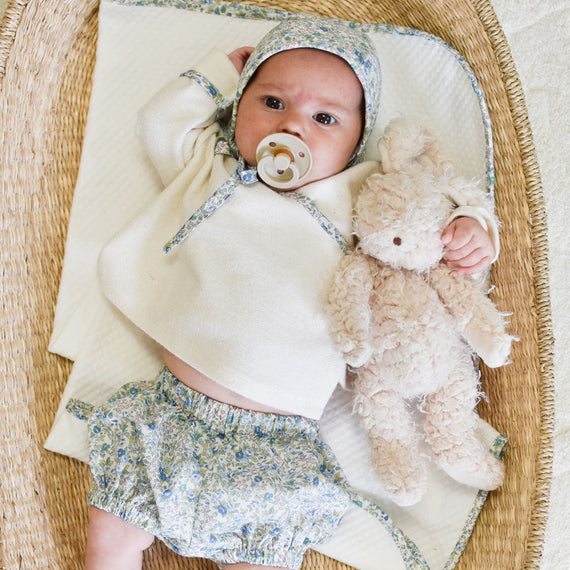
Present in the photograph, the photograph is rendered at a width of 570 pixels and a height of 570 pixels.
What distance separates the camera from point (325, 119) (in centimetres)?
123

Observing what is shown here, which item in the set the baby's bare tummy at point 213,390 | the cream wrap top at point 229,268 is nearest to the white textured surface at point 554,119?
the cream wrap top at point 229,268

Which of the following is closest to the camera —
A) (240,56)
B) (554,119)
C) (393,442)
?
(393,442)

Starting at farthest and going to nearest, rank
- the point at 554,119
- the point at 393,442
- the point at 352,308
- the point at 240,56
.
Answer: the point at 554,119 < the point at 240,56 < the point at 393,442 < the point at 352,308

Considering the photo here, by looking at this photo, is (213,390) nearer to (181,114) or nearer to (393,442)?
(393,442)

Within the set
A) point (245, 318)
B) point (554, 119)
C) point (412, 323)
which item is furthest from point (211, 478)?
point (554, 119)

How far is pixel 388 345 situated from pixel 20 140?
836 mm

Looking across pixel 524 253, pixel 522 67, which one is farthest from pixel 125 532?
pixel 522 67

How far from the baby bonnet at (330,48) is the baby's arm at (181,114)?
6cm

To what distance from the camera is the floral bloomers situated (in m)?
1.15

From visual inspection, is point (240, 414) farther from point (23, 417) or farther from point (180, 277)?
point (23, 417)

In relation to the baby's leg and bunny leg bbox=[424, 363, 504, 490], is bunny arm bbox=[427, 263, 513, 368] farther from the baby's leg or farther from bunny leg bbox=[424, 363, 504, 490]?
the baby's leg

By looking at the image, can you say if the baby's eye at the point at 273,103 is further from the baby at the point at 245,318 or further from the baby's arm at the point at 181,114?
the baby's arm at the point at 181,114

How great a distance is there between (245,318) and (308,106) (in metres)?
0.38

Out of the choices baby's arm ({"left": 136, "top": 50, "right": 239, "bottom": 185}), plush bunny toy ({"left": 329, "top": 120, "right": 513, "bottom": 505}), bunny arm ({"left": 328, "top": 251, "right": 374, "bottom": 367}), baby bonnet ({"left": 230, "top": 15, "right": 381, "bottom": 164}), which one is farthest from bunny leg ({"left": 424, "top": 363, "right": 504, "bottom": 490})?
baby's arm ({"left": 136, "top": 50, "right": 239, "bottom": 185})
